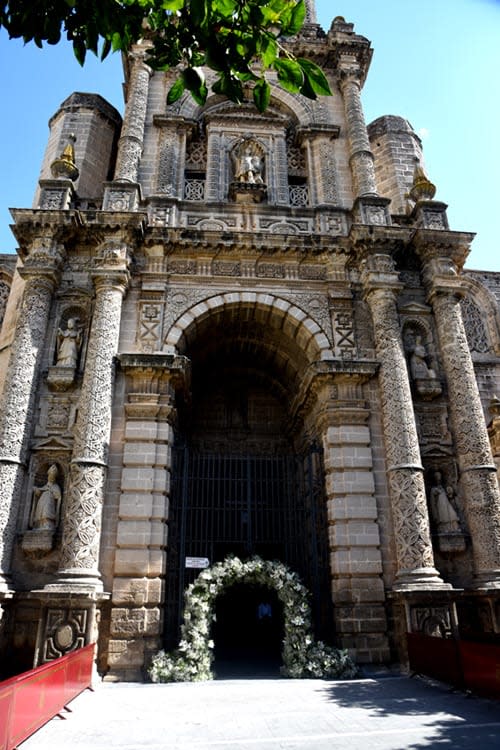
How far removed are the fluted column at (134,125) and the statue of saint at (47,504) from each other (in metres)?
8.05

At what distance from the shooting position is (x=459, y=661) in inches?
291

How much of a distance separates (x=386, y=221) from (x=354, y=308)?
2.72m

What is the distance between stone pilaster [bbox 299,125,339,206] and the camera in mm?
14711

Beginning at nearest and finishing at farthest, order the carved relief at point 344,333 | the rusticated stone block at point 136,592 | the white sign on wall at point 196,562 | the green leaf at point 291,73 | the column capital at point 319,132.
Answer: the green leaf at point 291,73
the rusticated stone block at point 136,592
the white sign on wall at point 196,562
the carved relief at point 344,333
the column capital at point 319,132

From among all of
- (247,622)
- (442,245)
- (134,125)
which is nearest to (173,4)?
(442,245)

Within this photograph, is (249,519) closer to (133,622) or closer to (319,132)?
(133,622)

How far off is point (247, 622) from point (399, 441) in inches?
316

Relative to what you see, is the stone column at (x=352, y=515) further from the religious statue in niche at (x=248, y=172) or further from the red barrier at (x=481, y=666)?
the religious statue in niche at (x=248, y=172)

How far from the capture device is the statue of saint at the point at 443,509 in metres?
10.7

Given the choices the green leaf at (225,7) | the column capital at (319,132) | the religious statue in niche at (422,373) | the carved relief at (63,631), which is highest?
the column capital at (319,132)

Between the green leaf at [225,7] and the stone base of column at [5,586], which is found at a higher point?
the green leaf at [225,7]

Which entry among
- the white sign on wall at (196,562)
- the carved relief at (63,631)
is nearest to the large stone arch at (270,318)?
the white sign on wall at (196,562)

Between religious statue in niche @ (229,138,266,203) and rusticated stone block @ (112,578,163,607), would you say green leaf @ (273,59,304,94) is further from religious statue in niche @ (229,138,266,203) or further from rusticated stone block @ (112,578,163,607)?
religious statue in niche @ (229,138,266,203)

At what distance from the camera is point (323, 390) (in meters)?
11.9
